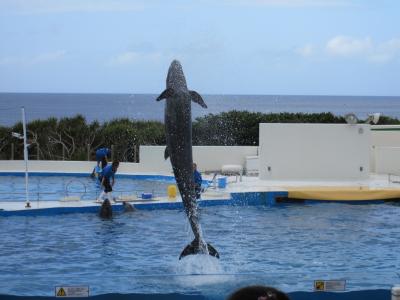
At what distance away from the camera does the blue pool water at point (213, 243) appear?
579 centimetres

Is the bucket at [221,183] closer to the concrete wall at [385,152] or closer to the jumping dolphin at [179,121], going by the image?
the concrete wall at [385,152]

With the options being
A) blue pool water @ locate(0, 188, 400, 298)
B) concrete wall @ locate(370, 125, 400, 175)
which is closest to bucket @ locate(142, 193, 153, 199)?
blue pool water @ locate(0, 188, 400, 298)

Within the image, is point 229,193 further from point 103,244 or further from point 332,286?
point 332,286

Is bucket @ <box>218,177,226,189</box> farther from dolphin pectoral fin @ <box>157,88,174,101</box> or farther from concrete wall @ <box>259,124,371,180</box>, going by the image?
dolphin pectoral fin @ <box>157,88,174,101</box>

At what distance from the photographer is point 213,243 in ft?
36.0

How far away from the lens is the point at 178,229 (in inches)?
474

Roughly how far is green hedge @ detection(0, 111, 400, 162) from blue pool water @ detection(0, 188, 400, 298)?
9.35 m

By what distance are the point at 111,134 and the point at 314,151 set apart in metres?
8.96

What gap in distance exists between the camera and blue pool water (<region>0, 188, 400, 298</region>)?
5.79 m

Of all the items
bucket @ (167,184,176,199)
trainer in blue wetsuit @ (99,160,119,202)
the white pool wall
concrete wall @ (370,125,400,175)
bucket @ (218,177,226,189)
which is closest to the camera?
trainer in blue wetsuit @ (99,160,119,202)

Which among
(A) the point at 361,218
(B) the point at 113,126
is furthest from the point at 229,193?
(B) the point at 113,126

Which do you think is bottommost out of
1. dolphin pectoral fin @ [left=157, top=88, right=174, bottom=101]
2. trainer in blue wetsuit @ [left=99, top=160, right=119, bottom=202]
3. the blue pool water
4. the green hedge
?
the blue pool water

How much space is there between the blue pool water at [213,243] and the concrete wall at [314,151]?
2249mm

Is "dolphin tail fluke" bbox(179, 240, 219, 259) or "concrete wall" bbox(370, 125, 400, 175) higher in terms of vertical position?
"concrete wall" bbox(370, 125, 400, 175)
